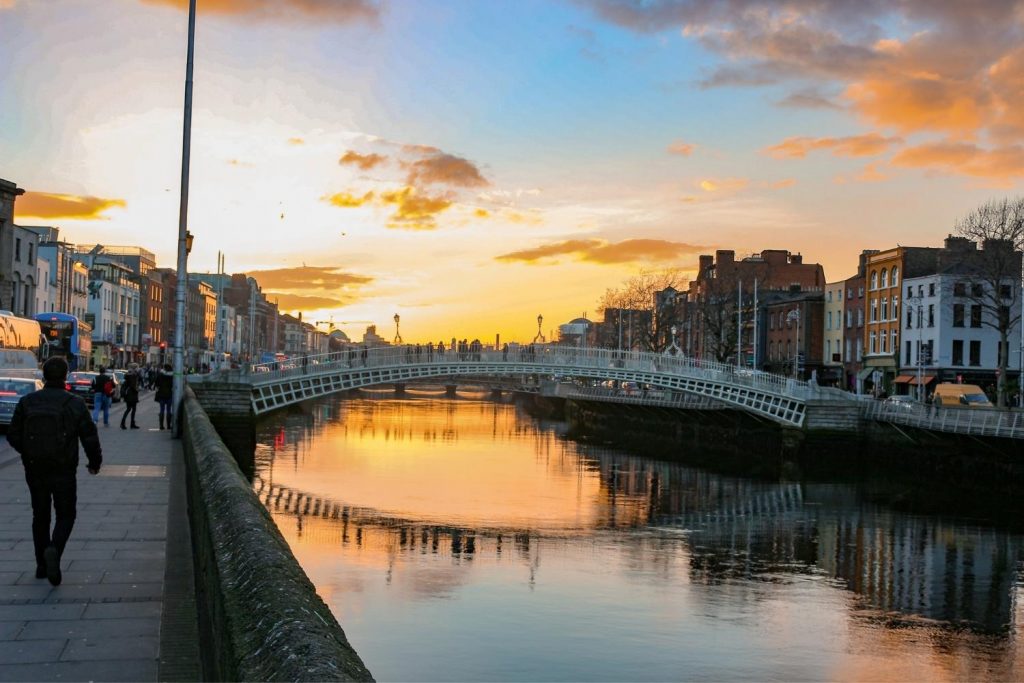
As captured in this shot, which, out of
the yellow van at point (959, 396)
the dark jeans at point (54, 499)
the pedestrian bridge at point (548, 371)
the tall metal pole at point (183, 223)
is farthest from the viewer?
the pedestrian bridge at point (548, 371)

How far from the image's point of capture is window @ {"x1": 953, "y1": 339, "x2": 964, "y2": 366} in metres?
61.0

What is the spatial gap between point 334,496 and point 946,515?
54.3ft

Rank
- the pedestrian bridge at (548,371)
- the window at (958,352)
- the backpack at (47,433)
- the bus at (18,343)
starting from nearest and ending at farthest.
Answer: the backpack at (47,433) → the bus at (18,343) → the pedestrian bridge at (548,371) → the window at (958,352)

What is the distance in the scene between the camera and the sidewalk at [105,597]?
21.1 feet

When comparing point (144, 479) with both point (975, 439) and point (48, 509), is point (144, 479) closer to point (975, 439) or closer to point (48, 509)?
point (48, 509)

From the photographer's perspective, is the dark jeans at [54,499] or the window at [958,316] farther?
the window at [958,316]

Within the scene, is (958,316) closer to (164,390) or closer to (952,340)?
(952,340)

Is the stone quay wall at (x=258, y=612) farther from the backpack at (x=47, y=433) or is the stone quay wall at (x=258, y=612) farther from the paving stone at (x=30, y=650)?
the backpack at (x=47, y=433)

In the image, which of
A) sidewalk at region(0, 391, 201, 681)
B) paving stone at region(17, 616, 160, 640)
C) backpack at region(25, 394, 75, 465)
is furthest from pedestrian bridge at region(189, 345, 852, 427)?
paving stone at region(17, 616, 160, 640)

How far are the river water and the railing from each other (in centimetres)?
376

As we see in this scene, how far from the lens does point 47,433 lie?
8.12 metres

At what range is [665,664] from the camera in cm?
1400

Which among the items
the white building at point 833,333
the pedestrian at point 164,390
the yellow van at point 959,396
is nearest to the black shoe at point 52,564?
the pedestrian at point 164,390

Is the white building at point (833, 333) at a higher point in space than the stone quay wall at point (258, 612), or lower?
higher
